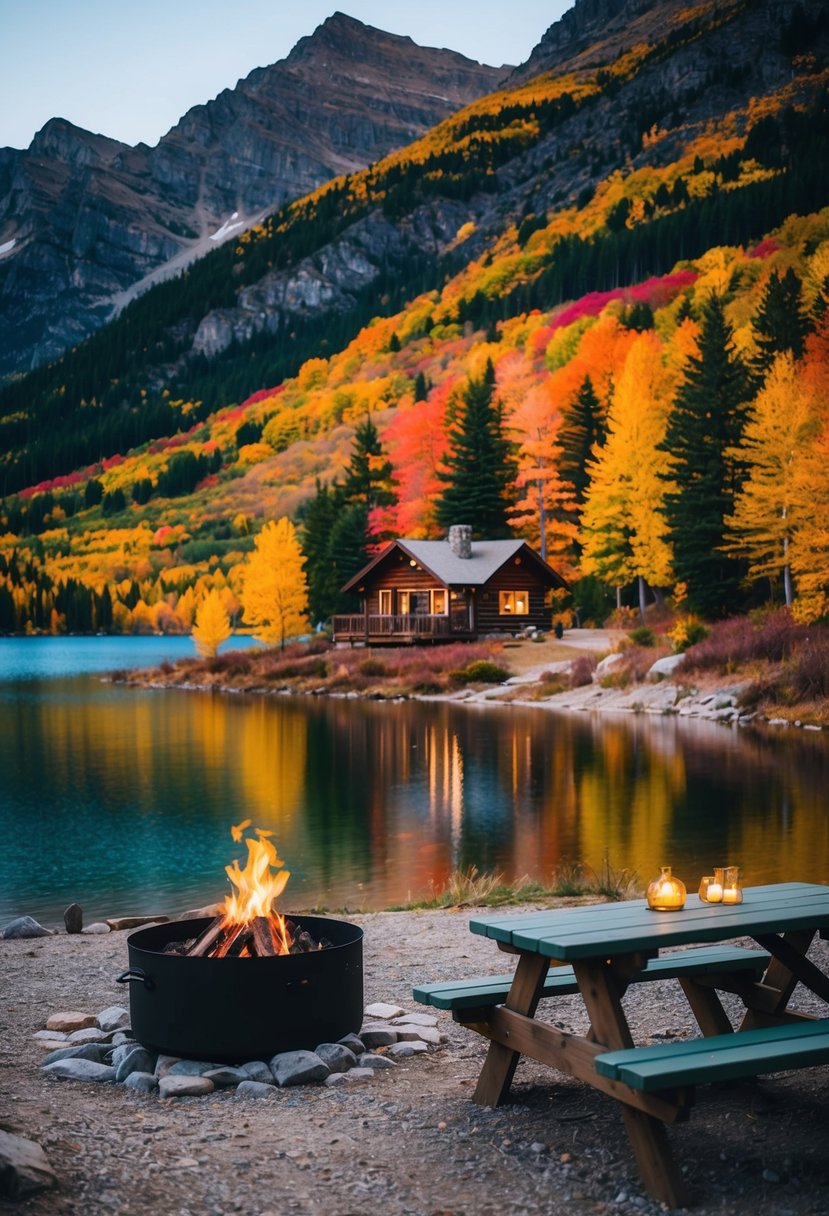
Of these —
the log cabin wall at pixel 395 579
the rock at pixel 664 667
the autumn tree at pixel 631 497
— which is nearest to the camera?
the rock at pixel 664 667

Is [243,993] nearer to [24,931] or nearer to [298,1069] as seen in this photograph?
[298,1069]

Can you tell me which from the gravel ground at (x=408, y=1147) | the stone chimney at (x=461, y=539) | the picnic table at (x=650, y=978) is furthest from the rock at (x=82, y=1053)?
the stone chimney at (x=461, y=539)

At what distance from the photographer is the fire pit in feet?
20.5

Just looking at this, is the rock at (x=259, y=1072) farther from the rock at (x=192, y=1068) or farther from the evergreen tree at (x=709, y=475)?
the evergreen tree at (x=709, y=475)

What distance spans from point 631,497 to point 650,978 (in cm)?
4359

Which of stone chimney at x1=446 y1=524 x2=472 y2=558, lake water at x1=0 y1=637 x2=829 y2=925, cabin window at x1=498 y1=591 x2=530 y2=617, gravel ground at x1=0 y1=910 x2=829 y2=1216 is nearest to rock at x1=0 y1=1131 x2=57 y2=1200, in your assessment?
gravel ground at x1=0 y1=910 x2=829 y2=1216

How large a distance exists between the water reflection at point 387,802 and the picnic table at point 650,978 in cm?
778

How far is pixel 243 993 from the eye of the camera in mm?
6238

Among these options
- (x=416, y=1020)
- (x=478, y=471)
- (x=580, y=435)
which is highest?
(x=580, y=435)

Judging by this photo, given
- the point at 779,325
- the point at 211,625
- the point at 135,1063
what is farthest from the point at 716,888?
the point at 211,625

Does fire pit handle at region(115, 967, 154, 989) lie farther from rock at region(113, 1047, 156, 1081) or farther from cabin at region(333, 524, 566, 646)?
cabin at region(333, 524, 566, 646)

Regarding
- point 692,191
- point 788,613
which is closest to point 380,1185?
point 788,613

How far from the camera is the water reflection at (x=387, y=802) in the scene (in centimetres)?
1584

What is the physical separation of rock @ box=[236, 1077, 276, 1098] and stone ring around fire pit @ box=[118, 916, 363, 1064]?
215mm
